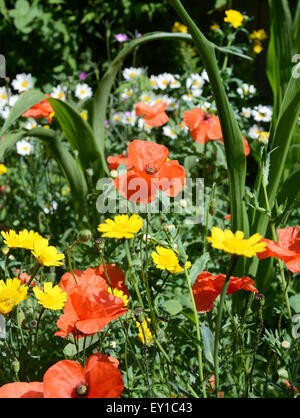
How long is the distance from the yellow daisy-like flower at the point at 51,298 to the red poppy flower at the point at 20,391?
0.11 m

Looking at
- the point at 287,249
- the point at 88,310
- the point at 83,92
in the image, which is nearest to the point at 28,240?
the point at 88,310

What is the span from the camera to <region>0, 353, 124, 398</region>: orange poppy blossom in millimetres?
588

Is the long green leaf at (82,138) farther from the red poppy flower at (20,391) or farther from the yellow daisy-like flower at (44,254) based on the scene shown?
the red poppy flower at (20,391)

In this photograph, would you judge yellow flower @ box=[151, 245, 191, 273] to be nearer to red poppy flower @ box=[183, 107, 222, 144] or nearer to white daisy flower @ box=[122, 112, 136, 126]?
red poppy flower @ box=[183, 107, 222, 144]

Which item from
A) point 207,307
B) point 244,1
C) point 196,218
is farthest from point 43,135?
point 244,1

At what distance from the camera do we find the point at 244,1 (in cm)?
311

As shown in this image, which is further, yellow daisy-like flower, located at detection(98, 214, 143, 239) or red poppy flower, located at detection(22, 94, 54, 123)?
red poppy flower, located at detection(22, 94, 54, 123)

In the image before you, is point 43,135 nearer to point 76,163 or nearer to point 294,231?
point 76,163

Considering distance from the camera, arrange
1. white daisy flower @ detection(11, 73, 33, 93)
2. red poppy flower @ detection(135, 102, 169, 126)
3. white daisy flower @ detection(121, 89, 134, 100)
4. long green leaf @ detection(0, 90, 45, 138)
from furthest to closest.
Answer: white daisy flower @ detection(11, 73, 33, 93)
white daisy flower @ detection(121, 89, 134, 100)
red poppy flower @ detection(135, 102, 169, 126)
long green leaf @ detection(0, 90, 45, 138)

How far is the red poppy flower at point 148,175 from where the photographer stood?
0.76 m

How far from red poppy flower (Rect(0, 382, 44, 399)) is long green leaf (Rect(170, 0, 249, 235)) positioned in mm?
577

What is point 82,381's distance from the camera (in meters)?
0.62

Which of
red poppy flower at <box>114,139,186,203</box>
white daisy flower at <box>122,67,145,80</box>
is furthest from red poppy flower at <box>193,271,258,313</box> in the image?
white daisy flower at <box>122,67,145,80</box>

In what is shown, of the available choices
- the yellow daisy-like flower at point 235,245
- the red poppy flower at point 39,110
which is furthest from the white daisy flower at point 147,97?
the yellow daisy-like flower at point 235,245
